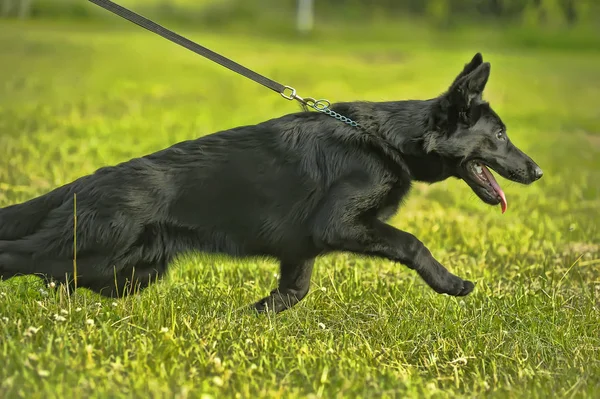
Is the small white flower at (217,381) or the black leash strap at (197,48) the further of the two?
the black leash strap at (197,48)

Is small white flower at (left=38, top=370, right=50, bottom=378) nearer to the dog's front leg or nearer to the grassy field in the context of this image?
the grassy field

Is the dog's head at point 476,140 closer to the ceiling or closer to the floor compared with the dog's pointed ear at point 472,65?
closer to the floor

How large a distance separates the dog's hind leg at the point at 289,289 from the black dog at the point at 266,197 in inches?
11.3

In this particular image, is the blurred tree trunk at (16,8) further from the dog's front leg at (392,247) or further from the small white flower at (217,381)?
the small white flower at (217,381)

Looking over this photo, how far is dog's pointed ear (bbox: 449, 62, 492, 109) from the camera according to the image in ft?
13.8

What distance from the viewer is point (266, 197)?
4.27 meters

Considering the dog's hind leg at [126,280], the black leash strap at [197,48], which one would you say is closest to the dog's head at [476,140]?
the black leash strap at [197,48]

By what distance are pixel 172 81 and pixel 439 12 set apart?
1486 centimetres

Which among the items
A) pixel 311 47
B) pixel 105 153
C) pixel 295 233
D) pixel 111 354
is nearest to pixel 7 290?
pixel 111 354

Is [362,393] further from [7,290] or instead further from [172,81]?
[172,81]

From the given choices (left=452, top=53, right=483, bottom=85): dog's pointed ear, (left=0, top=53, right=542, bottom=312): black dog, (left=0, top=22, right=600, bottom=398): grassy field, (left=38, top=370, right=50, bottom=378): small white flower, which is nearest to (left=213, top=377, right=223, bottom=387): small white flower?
(left=0, top=22, right=600, bottom=398): grassy field

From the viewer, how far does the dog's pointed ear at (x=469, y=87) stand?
4203mm

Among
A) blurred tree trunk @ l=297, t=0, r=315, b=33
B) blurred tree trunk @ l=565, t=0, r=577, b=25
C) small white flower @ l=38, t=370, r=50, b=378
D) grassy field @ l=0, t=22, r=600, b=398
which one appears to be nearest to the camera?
small white flower @ l=38, t=370, r=50, b=378

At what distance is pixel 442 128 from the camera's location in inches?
170
